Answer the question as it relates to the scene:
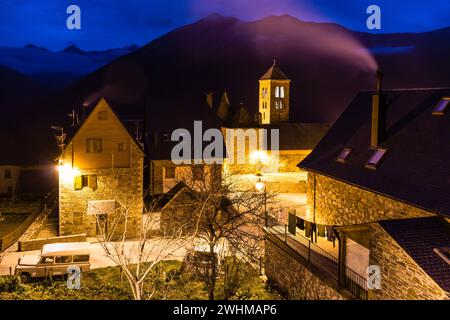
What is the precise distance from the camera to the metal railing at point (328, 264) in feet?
51.8

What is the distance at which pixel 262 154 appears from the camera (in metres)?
54.2

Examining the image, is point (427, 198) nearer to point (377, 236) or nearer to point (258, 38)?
point (377, 236)

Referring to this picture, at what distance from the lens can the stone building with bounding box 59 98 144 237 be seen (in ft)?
97.9

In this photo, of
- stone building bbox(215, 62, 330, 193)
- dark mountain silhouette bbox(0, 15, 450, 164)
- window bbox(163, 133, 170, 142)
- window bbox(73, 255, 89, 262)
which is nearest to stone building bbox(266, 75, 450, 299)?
window bbox(73, 255, 89, 262)

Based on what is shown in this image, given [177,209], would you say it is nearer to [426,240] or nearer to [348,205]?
[348,205]

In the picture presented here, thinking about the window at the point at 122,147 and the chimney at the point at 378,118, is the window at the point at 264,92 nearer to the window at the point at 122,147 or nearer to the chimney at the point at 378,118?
the window at the point at 122,147

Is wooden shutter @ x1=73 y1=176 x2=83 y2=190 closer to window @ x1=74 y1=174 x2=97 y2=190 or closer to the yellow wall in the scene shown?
window @ x1=74 y1=174 x2=97 y2=190

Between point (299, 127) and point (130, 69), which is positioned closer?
point (299, 127)

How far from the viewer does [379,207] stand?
19781 millimetres

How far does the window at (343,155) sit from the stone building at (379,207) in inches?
2.1

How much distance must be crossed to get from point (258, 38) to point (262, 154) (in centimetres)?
10495

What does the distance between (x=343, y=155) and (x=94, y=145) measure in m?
15.8

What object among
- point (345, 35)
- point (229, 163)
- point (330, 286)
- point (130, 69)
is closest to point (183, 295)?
point (330, 286)

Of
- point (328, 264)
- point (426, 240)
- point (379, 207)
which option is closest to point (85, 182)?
point (328, 264)
